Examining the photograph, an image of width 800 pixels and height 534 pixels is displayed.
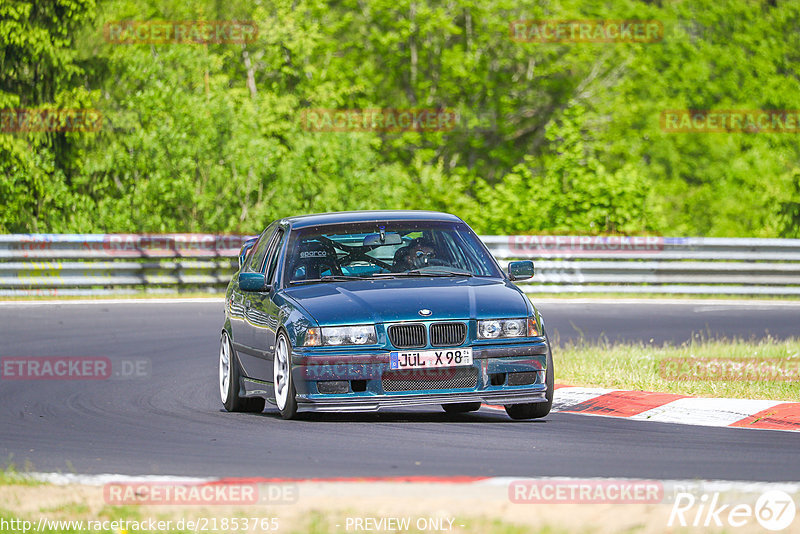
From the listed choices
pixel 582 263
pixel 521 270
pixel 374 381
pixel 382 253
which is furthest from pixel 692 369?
pixel 582 263

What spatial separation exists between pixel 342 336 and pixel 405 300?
1.63 feet

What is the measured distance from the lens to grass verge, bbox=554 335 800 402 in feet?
36.4

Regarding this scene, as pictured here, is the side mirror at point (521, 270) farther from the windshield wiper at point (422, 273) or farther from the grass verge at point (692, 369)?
the grass verge at point (692, 369)

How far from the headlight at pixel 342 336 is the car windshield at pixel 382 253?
1.02 m

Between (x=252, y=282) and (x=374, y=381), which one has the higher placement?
(x=252, y=282)

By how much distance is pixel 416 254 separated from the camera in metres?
10.2

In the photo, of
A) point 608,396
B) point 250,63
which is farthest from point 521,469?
point 250,63

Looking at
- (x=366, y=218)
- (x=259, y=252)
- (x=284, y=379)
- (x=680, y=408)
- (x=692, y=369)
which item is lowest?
(x=692, y=369)

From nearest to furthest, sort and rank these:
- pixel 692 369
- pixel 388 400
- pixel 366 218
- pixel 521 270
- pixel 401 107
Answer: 1. pixel 388 400
2. pixel 521 270
3. pixel 366 218
4. pixel 692 369
5. pixel 401 107

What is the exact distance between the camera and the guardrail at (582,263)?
74.3 ft

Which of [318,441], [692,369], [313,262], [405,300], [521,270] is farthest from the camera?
[692,369]

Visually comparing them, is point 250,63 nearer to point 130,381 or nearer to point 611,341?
point 611,341

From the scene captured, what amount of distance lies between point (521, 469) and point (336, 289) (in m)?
2.78

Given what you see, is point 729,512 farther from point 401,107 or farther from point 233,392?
point 401,107
